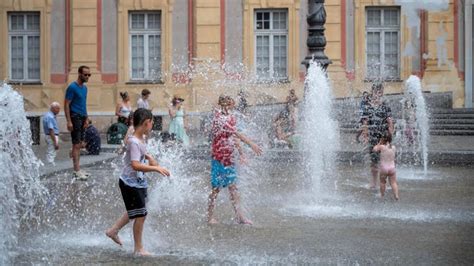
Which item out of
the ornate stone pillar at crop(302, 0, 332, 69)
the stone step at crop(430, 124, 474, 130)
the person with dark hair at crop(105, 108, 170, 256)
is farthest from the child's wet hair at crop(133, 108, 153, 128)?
the stone step at crop(430, 124, 474, 130)

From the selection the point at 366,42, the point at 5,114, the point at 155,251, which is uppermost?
the point at 366,42

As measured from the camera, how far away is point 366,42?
26500mm

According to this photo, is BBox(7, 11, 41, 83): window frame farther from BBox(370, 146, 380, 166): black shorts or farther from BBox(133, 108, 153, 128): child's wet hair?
BBox(133, 108, 153, 128): child's wet hair

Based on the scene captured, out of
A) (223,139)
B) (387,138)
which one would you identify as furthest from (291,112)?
(223,139)

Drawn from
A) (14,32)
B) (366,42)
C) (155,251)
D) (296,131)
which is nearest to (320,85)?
(296,131)

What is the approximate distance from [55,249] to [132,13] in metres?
19.7

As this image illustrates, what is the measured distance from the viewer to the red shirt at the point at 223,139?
29.5 feet

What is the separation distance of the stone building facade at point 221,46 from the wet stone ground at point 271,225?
1276 centimetres

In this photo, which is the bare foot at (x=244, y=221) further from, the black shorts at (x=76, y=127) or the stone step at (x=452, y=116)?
the stone step at (x=452, y=116)

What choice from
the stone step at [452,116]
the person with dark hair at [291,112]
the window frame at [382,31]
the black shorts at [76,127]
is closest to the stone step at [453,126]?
the stone step at [452,116]

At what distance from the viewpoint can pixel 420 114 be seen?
20109 millimetres

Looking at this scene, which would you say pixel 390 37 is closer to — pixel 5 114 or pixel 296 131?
pixel 296 131

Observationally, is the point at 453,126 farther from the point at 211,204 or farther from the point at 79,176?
the point at 211,204

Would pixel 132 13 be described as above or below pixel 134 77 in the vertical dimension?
above
